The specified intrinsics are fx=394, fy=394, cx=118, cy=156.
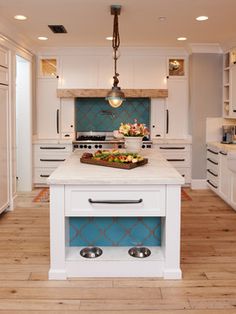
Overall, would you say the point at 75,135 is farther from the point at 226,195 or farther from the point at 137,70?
the point at 226,195

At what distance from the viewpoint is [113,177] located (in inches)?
120

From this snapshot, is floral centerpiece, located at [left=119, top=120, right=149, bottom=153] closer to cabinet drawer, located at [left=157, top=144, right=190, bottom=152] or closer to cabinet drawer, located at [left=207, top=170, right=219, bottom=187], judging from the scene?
cabinet drawer, located at [left=207, top=170, right=219, bottom=187]

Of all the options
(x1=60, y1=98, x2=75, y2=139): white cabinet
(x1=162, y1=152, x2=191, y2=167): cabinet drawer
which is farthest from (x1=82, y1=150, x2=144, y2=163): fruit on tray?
(x1=60, y1=98, x2=75, y2=139): white cabinet

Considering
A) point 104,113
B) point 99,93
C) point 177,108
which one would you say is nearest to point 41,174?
point 104,113

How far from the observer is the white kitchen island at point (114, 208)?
3.06m

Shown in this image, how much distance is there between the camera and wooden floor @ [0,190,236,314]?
275cm

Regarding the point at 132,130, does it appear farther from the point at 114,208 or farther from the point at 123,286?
the point at 123,286

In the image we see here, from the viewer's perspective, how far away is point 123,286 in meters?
3.06

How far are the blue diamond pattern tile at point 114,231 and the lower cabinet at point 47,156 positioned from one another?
343 centimetres

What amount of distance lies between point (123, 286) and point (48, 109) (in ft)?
14.8

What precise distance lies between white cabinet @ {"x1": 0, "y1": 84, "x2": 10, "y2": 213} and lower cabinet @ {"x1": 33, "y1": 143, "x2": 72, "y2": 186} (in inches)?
61.1

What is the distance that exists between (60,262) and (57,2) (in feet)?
8.52

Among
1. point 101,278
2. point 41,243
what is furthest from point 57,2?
point 101,278

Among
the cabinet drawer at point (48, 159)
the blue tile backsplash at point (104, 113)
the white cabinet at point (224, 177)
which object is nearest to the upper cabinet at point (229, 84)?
the white cabinet at point (224, 177)
